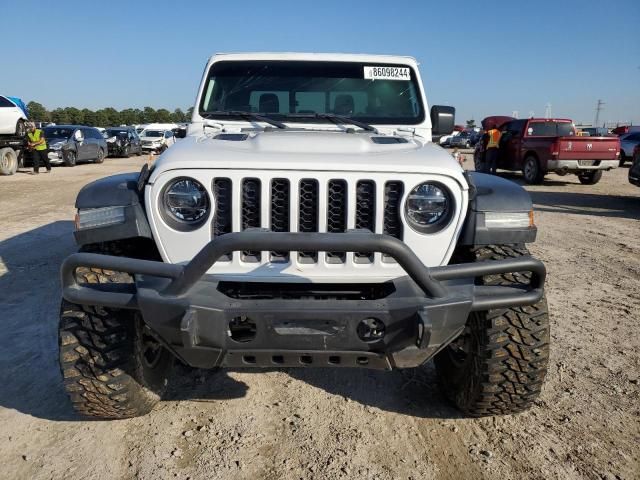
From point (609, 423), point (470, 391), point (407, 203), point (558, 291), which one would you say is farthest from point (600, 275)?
point (407, 203)

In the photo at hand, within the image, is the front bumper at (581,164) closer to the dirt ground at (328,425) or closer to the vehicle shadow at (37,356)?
the dirt ground at (328,425)

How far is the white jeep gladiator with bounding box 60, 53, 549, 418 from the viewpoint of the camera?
2.13 metres

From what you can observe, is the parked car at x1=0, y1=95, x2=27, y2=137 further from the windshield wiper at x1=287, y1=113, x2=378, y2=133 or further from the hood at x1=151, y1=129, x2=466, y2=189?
the hood at x1=151, y1=129, x2=466, y2=189

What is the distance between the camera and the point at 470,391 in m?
2.80

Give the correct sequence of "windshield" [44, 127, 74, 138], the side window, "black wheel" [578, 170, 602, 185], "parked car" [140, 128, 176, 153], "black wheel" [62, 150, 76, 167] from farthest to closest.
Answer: "parked car" [140, 128, 176, 153] < "windshield" [44, 127, 74, 138] < "black wheel" [62, 150, 76, 167] < the side window < "black wheel" [578, 170, 602, 185]

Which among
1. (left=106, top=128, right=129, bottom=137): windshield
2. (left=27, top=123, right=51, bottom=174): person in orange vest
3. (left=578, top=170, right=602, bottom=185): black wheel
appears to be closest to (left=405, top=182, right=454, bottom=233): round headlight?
(left=578, top=170, right=602, bottom=185): black wheel

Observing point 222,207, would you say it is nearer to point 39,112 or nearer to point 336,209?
point 336,209

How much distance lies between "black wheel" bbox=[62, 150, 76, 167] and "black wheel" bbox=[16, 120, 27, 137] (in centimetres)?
286

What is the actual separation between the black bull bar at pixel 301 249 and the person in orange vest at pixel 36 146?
16.4m

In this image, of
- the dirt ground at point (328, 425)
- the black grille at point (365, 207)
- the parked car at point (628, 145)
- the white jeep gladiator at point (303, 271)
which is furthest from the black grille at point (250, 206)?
the parked car at point (628, 145)

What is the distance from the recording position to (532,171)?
47.3 ft

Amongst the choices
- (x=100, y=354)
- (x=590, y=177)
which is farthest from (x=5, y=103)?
(x=590, y=177)

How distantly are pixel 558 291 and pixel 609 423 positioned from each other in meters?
2.48

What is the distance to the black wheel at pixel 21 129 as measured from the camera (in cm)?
1633
